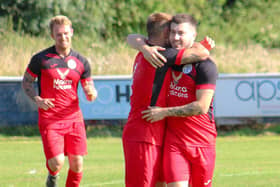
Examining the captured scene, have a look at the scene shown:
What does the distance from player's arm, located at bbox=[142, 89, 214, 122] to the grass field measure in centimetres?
437

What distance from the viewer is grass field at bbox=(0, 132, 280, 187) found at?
10.7m

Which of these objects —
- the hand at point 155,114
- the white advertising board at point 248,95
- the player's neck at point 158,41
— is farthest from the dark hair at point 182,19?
the white advertising board at point 248,95

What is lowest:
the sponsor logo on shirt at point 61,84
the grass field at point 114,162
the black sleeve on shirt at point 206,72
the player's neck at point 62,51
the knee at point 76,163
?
the grass field at point 114,162

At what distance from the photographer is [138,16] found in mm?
33875

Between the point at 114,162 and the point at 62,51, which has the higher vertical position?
the point at 62,51

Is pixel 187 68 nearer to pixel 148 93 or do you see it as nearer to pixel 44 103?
pixel 148 93

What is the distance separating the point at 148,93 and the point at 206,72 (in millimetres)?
533

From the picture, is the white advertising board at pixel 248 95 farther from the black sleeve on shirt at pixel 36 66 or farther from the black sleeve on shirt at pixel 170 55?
the black sleeve on shirt at pixel 170 55

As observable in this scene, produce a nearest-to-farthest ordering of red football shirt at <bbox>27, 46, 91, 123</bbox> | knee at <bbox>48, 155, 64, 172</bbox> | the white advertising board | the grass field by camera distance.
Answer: knee at <bbox>48, 155, 64, 172</bbox>, red football shirt at <bbox>27, 46, 91, 123</bbox>, the grass field, the white advertising board

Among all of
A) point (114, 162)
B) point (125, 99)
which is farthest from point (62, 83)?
point (125, 99)

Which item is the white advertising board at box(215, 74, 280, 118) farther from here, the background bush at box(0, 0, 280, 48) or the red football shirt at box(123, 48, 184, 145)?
the red football shirt at box(123, 48, 184, 145)

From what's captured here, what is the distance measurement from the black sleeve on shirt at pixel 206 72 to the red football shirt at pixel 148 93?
0.19 meters

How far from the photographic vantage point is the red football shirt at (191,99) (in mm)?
5984

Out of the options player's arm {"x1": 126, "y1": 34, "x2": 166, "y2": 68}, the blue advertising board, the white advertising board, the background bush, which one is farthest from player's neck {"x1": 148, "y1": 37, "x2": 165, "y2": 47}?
the background bush
